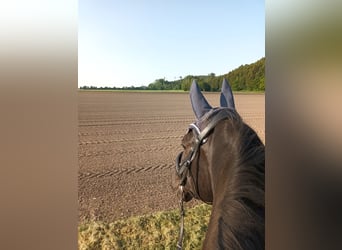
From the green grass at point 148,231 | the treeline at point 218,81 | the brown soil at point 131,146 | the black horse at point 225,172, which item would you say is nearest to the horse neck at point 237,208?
the black horse at point 225,172

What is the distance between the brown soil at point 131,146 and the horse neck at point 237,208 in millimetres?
142

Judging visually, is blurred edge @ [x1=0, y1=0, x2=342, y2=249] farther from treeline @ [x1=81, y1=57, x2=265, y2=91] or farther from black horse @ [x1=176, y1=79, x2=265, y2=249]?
treeline @ [x1=81, y1=57, x2=265, y2=91]

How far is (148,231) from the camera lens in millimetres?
1270
